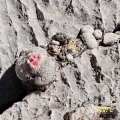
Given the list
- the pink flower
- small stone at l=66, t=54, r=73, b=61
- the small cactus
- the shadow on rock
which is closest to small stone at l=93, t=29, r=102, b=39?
small stone at l=66, t=54, r=73, b=61

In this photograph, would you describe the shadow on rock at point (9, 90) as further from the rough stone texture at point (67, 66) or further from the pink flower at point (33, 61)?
the pink flower at point (33, 61)

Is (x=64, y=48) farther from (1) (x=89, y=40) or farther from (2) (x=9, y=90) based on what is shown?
(2) (x=9, y=90)

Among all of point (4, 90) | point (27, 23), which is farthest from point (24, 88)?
point (27, 23)

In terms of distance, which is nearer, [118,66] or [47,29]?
[118,66]

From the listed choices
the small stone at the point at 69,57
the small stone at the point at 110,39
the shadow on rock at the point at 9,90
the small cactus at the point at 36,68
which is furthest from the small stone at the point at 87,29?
the shadow on rock at the point at 9,90

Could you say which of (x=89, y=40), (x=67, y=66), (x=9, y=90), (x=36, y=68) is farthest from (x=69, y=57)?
(x=9, y=90)

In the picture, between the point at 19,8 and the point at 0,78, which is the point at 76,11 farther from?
the point at 0,78
